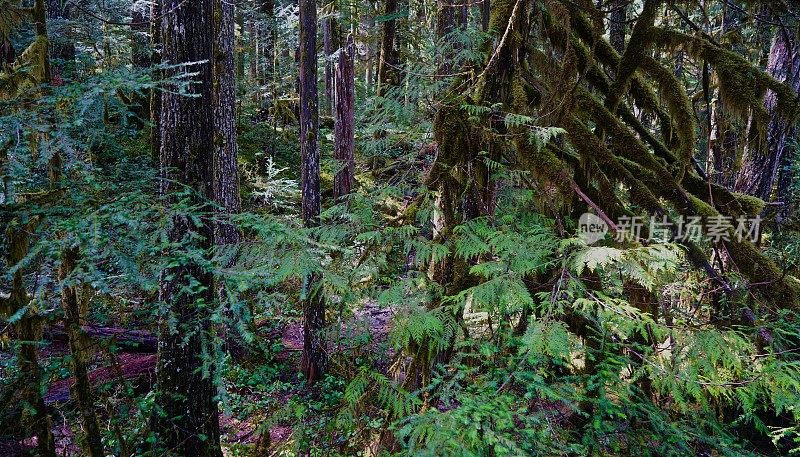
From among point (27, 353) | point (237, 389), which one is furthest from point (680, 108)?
point (237, 389)

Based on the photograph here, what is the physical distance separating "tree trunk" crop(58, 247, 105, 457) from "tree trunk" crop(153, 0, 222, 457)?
2.07 ft

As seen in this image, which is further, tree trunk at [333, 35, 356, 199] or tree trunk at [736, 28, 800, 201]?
tree trunk at [333, 35, 356, 199]

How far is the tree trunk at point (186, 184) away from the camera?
427cm

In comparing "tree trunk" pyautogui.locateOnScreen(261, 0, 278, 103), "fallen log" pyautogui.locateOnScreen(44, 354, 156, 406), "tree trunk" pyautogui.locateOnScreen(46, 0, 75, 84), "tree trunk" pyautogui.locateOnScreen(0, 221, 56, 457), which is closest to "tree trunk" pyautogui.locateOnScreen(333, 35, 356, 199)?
"fallen log" pyautogui.locateOnScreen(44, 354, 156, 406)

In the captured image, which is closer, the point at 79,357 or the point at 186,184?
the point at 79,357

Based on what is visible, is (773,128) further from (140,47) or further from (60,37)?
(60,37)

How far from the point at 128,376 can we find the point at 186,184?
427 cm

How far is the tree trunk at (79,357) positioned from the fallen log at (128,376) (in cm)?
200

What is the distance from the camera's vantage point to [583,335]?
3.87 meters

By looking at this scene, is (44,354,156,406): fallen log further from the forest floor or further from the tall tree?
the tall tree

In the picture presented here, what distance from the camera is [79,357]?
3.36 metres

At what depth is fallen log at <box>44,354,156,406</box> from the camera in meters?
5.84

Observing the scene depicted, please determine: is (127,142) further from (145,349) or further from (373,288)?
(373,288)

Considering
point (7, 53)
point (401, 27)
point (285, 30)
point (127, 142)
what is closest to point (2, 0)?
point (7, 53)
